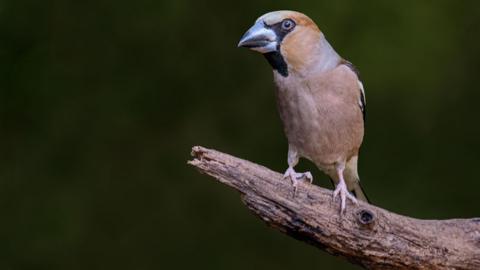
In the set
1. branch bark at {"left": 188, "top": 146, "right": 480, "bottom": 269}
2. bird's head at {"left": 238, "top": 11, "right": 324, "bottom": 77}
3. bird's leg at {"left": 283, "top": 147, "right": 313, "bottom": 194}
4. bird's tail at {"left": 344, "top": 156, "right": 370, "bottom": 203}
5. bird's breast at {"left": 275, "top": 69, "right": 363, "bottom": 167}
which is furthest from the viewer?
bird's tail at {"left": 344, "top": 156, "right": 370, "bottom": 203}

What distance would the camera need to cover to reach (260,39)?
3.86m

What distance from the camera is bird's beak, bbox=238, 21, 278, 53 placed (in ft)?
12.5

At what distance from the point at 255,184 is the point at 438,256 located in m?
0.86

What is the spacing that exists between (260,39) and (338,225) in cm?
88

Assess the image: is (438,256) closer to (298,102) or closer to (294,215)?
(294,215)

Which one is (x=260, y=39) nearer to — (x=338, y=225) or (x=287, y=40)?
(x=287, y=40)

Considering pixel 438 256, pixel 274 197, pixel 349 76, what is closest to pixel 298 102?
pixel 349 76

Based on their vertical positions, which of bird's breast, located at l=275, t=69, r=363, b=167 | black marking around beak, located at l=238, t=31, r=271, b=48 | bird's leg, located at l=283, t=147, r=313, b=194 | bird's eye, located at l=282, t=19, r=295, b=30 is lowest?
bird's leg, located at l=283, t=147, r=313, b=194

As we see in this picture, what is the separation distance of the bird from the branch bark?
13 cm

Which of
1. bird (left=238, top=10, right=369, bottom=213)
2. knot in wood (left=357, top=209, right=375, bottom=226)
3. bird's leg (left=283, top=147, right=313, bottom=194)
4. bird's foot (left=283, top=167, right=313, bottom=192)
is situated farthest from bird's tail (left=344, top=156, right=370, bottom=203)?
knot in wood (left=357, top=209, right=375, bottom=226)

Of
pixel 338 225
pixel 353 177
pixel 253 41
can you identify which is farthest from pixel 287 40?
pixel 353 177

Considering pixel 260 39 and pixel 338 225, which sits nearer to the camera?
pixel 338 225

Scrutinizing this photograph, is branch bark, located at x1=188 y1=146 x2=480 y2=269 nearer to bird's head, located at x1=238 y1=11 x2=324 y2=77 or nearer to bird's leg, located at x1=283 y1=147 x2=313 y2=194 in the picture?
bird's leg, located at x1=283 y1=147 x2=313 y2=194

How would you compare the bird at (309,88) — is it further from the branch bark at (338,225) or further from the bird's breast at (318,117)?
the branch bark at (338,225)
